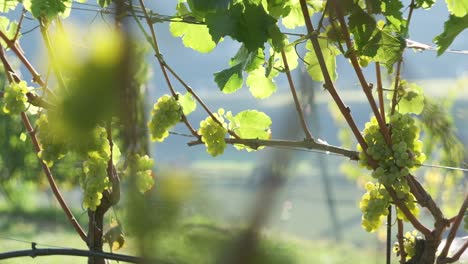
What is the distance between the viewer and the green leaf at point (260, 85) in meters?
0.96

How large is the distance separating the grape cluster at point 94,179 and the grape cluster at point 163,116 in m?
0.07

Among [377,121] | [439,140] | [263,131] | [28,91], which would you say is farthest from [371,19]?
[439,140]

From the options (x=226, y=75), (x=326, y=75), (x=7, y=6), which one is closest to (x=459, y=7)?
(x=326, y=75)

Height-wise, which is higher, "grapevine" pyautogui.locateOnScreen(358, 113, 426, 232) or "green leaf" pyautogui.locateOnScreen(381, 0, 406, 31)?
"green leaf" pyautogui.locateOnScreen(381, 0, 406, 31)

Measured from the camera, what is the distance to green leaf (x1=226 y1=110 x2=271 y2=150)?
937mm

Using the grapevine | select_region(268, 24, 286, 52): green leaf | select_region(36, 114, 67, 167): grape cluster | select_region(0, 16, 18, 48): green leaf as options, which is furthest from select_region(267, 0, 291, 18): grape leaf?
select_region(0, 16, 18, 48): green leaf

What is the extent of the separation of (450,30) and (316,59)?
0.70ft

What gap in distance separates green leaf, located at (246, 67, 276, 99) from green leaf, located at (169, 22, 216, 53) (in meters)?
0.10

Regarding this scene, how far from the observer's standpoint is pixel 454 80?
2.75 metres

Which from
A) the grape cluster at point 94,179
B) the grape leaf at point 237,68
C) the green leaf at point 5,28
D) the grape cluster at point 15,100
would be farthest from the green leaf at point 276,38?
the green leaf at point 5,28

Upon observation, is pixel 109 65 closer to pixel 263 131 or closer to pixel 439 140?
pixel 263 131

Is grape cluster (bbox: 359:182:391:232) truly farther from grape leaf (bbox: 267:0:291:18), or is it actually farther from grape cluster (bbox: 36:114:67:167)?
grape cluster (bbox: 36:114:67:167)

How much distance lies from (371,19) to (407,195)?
0.66 ft

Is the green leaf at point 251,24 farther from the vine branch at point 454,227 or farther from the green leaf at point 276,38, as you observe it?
the vine branch at point 454,227
